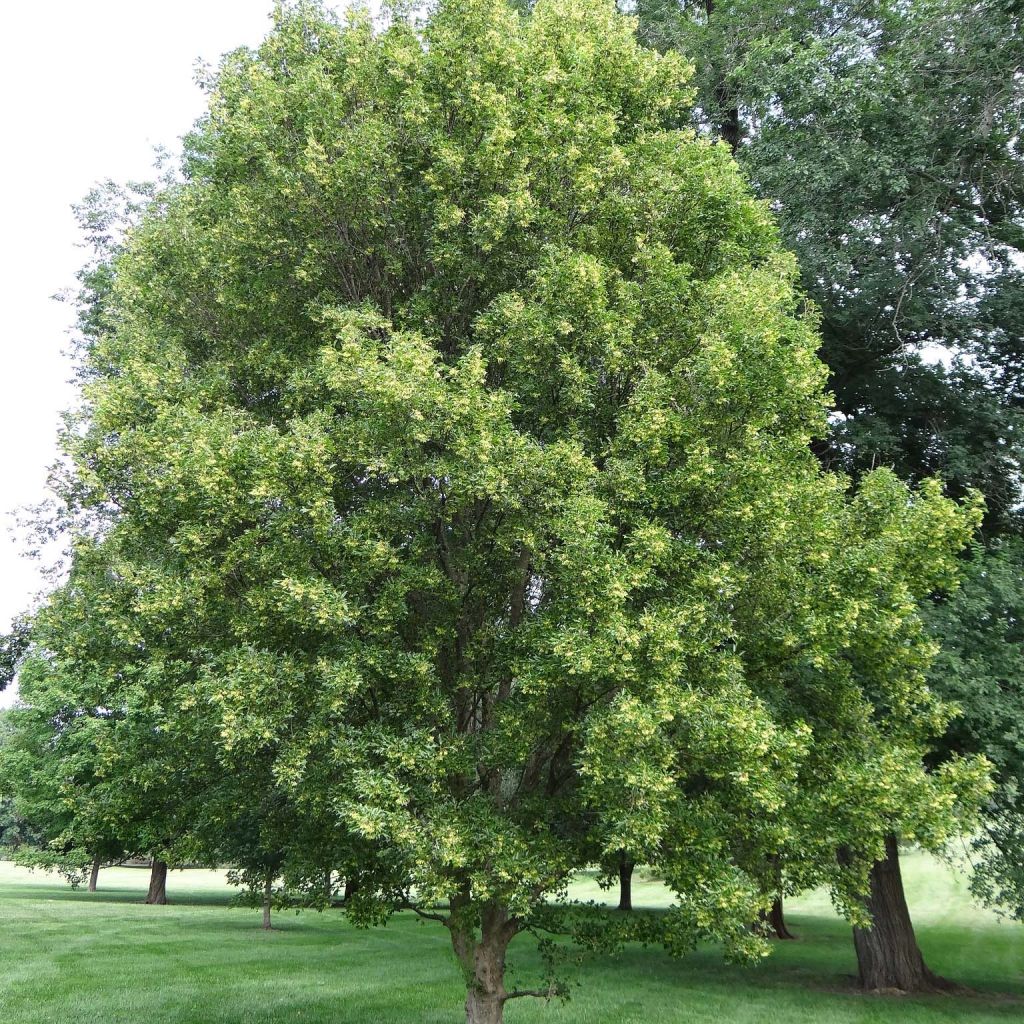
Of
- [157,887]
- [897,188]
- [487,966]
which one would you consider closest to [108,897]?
[157,887]

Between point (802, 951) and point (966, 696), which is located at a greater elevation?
point (966, 696)

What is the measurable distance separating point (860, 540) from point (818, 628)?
182 cm

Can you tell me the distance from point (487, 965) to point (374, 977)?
12359mm

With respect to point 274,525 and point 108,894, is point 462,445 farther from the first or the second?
point 108,894

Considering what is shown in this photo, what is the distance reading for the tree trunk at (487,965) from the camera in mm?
12180

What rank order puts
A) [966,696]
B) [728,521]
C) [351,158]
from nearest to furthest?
[728,521] → [351,158] → [966,696]

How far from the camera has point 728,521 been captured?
36.2 feet

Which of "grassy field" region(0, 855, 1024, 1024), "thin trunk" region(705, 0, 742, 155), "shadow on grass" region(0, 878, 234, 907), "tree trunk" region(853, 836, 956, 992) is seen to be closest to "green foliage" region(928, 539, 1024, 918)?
"grassy field" region(0, 855, 1024, 1024)

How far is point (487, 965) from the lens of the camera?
40.4ft

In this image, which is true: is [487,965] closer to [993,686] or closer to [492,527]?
[492,527]

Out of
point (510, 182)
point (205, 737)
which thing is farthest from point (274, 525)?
point (510, 182)

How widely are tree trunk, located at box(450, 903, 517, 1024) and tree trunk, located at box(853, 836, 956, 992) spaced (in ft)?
39.1

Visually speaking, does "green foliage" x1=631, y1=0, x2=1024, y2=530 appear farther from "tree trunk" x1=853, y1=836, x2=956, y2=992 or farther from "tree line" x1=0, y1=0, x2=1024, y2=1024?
"tree trunk" x1=853, y1=836, x2=956, y2=992

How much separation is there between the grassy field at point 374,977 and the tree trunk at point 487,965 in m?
5.42
